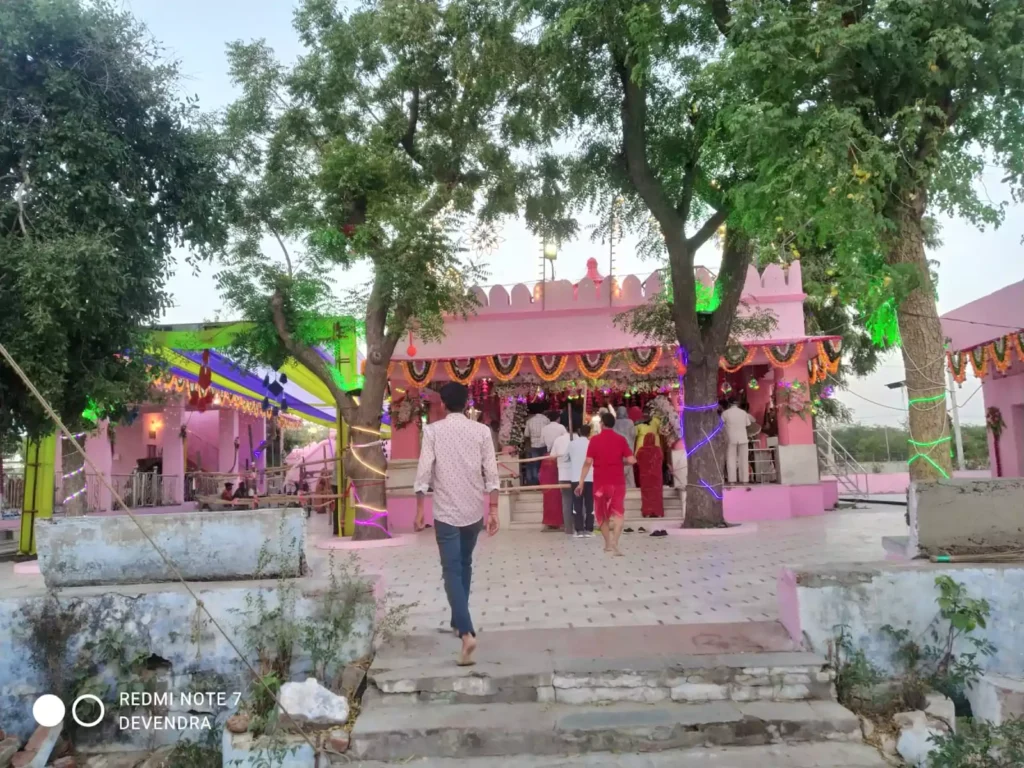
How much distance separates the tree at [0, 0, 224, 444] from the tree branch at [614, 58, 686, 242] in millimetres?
5639

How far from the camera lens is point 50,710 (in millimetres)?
4652

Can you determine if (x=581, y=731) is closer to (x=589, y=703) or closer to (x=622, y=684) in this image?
(x=589, y=703)

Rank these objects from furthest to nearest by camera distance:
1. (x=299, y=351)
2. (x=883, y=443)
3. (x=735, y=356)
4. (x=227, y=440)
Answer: (x=883, y=443) → (x=227, y=440) → (x=735, y=356) → (x=299, y=351)

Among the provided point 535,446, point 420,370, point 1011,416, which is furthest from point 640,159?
point 1011,416

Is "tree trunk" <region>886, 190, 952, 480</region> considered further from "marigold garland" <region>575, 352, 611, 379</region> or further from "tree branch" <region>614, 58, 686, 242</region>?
"marigold garland" <region>575, 352, 611, 379</region>

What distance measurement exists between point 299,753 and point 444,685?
2.71ft

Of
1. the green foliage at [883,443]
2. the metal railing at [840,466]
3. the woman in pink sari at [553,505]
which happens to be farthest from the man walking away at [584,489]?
the green foliage at [883,443]

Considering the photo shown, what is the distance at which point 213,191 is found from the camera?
1096 cm

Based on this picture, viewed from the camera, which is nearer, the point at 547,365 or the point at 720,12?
the point at 720,12

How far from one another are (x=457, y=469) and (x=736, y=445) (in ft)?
35.9

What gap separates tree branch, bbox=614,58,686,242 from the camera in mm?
10516

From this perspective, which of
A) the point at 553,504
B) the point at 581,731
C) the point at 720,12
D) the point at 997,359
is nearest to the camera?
the point at 581,731

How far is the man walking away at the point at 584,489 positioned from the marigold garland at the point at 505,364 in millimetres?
3380

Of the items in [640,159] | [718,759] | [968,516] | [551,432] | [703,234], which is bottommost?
[718,759]
